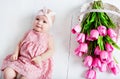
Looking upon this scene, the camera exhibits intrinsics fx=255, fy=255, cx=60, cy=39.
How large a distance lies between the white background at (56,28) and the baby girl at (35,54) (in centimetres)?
5

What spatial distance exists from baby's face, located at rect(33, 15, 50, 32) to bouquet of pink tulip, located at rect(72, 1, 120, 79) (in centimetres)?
12

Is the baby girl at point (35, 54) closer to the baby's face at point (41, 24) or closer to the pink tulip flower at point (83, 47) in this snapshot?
the baby's face at point (41, 24)

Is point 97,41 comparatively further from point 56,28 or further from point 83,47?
point 56,28

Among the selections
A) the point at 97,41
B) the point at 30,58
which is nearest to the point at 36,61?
the point at 30,58

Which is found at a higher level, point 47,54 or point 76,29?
point 76,29

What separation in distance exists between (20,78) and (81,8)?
0.39 metres

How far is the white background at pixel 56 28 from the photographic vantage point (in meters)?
1.12

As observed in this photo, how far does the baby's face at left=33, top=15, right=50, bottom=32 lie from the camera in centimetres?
106

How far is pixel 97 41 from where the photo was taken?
1.03 metres

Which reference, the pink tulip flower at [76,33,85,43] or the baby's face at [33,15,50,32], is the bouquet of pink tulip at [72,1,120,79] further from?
the baby's face at [33,15,50,32]

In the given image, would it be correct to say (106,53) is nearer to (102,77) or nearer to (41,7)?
(102,77)

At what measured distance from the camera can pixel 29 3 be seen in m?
1.16

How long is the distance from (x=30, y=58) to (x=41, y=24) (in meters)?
0.15

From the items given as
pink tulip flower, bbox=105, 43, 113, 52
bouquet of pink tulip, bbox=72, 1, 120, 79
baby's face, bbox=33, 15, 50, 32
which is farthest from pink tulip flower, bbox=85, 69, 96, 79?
baby's face, bbox=33, 15, 50, 32
